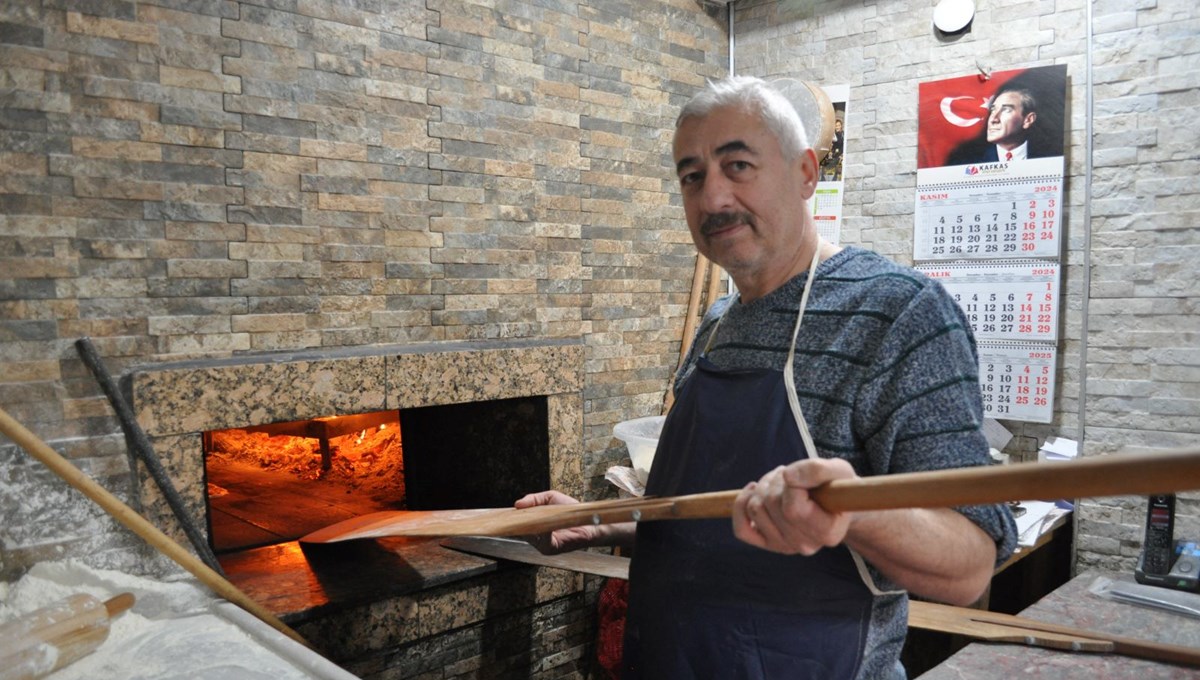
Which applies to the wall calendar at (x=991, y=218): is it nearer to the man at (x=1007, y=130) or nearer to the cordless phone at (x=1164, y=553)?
the man at (x=1007, y=130)

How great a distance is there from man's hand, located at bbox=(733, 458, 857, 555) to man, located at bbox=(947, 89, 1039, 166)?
2.70 m

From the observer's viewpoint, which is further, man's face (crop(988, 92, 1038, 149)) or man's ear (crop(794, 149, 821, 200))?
man's face (crop(988, 92, 1038, 149))

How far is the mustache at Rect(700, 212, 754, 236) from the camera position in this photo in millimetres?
1689

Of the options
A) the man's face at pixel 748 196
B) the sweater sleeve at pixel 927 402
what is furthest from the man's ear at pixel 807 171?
the sweater sleeve at pixel 927 402

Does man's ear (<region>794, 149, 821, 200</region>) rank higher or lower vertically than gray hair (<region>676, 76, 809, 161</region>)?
lower

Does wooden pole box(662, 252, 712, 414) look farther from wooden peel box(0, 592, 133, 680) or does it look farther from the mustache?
wooden peel box(0, 592, 133, 680)

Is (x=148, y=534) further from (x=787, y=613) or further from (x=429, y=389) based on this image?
(x=787, y=613)

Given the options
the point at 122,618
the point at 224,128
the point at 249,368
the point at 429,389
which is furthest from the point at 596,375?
the point at 122,618

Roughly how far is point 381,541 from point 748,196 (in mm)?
2267

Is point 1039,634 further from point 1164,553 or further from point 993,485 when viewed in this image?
point 993,485

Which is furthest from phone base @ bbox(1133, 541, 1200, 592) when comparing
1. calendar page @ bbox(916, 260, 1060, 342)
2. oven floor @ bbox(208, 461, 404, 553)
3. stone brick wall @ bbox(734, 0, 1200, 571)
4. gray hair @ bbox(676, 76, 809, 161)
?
oven floor @ bbox(208, 461, 404, 553)

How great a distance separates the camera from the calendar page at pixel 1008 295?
3236 millimetres

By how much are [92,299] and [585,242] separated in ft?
6.04

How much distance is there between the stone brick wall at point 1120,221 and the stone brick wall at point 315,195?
4.52 feet
